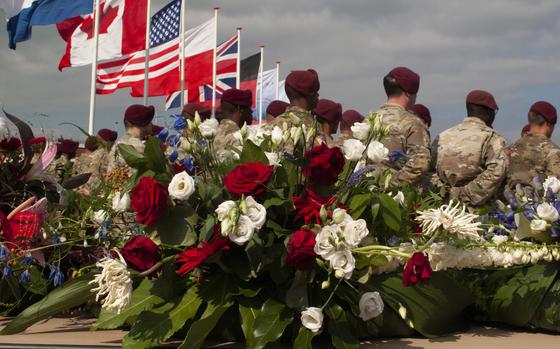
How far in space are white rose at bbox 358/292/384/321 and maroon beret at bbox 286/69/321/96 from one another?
2.45 metres

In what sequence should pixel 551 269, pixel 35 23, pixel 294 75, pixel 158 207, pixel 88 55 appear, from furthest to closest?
pixel 88 55 < pixel 35 23 < pixel 294 75 < pixel 551 269 < pixel 158 207

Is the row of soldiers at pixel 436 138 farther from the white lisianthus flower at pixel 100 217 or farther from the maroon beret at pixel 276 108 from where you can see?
the white lisianthus flower at pixel 100 217

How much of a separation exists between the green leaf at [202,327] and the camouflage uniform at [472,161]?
10.5ft

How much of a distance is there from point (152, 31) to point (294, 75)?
33.5 feet

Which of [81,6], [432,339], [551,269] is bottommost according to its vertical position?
[432,339]

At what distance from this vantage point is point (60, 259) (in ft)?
9.22

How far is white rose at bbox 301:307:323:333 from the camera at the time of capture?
2.18 meters

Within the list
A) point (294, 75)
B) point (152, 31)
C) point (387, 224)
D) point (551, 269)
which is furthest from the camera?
point (152, 31)

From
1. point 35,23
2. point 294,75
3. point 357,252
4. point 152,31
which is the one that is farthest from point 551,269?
point 152,31

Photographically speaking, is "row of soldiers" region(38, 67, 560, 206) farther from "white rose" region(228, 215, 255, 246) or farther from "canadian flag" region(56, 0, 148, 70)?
"canadian flag" region(56, 0, 148, 70)

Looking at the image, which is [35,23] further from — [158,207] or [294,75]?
[158,207]

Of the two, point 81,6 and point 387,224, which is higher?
point 81,6

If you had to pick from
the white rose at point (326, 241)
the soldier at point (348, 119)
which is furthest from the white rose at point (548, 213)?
the soldier at point (348, 119)

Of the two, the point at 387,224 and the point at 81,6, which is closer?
the point at 387,224
